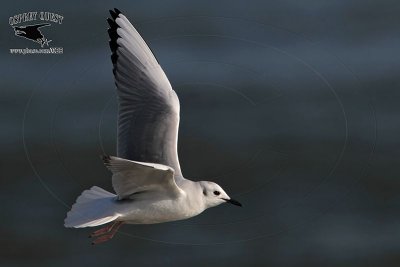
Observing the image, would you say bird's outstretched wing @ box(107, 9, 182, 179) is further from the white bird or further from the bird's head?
the bird's head

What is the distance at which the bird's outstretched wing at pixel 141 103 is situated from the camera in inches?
374

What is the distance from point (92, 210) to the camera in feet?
29.5

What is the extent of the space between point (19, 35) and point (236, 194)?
3163 mm

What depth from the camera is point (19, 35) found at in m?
14.4

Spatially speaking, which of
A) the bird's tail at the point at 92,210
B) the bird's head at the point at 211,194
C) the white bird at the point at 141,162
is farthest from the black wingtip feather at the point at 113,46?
the bird's head at the point at 211,194

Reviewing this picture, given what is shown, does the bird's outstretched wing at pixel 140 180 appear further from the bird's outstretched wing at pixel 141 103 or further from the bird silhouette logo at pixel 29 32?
the bird silhouette logo at pixel 29 32

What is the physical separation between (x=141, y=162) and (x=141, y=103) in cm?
159

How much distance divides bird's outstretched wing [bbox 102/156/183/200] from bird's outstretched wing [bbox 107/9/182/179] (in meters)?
0.48

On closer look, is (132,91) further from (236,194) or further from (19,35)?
(19,35)

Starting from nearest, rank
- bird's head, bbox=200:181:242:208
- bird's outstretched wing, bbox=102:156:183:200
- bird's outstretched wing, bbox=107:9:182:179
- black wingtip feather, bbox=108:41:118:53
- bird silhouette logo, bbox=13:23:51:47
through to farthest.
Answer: bird's outstretched wing, bbox=102:156:183:200 → bird's head, bbox=200:181:242:208 → bird's outstretched wing, bbox=107:9:182:179 → black wingtip feather, bbox=108:41:118:53 → bird silhouette logo, bbox=13:23:51:47

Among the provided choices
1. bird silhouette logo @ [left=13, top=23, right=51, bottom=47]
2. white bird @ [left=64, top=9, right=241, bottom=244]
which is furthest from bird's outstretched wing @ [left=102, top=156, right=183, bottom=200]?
bird silhouette logo @ [left=13, top=23, right=51, bottom=47]

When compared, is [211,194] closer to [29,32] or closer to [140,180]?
[140,180]

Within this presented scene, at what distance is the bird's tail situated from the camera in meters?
8.77

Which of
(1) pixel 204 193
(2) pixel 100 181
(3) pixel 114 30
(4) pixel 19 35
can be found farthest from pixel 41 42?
(1) pixel 204 193
